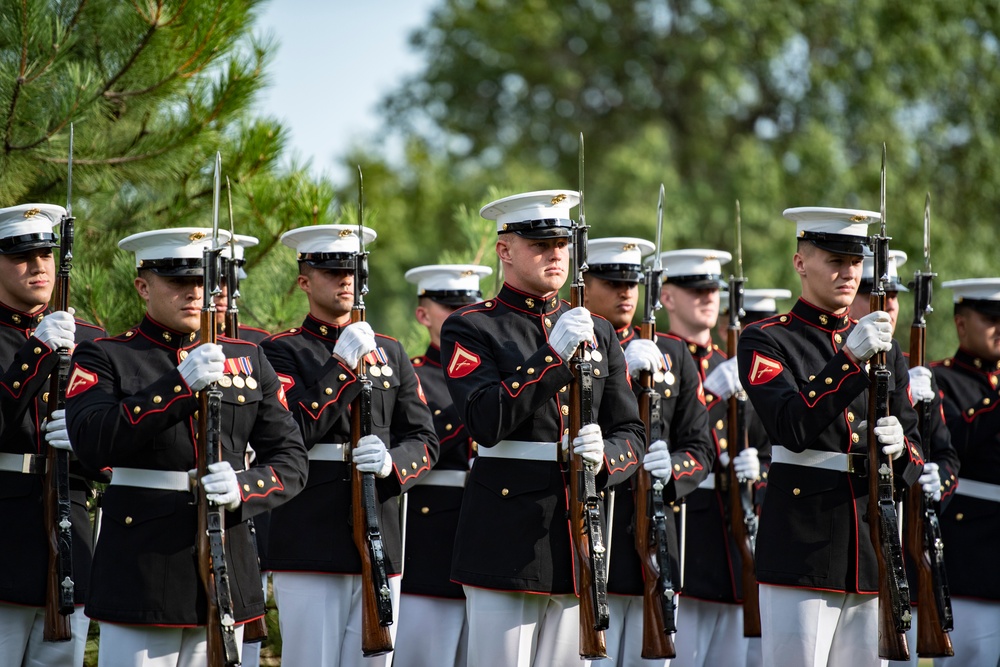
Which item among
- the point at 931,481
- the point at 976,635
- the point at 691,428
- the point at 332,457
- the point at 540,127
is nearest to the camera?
the point at 332,457

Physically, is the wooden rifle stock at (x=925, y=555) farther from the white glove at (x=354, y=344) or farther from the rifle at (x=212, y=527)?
the rifle at (x=212, y=527)

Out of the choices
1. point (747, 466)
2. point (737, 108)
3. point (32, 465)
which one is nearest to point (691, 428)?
point (747, 466)

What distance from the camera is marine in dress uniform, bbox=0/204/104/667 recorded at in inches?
231

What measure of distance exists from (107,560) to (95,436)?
51cm

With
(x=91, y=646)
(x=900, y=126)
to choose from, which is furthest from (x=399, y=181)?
(x=91, y=646)

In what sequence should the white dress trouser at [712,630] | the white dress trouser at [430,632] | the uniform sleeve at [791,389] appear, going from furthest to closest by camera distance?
1. the white dress trouser at [712,630]
2. the white dress trouser at [430,632]
3. the uniform sleeve at [791,389]

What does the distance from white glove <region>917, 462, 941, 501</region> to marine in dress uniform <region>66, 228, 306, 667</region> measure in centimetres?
353

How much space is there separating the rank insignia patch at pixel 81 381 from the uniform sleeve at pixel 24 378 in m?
0.79

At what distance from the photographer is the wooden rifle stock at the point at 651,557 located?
628cm

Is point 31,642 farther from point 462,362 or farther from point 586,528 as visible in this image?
point 586,528

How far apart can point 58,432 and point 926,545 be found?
177 inches

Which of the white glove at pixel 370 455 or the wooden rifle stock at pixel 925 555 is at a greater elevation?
the white glove at pixel 370 455

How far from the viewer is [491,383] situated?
5473 millimetres

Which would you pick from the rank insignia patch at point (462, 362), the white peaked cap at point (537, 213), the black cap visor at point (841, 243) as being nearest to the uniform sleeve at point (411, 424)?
the rank insignia patch at point (462, 362)
